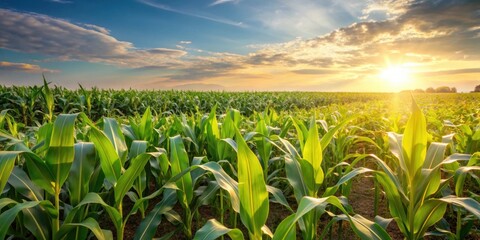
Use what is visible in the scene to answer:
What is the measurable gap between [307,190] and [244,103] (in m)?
15.7

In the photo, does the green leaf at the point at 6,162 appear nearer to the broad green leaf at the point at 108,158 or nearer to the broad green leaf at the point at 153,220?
the broad green leaf at the point at 108,158

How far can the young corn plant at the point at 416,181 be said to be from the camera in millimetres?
1831

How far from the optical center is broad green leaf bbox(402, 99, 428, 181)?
5.98ft

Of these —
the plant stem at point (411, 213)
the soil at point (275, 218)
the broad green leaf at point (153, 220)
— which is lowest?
the soil at point (275, 218)

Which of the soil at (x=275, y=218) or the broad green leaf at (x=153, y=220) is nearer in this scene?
the broad green leaf at (x=153, y=220)

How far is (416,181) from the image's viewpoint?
6.31 feet

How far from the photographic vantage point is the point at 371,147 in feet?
18.4

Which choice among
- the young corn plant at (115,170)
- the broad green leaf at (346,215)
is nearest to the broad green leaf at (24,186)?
the young corn plant at (115,170)

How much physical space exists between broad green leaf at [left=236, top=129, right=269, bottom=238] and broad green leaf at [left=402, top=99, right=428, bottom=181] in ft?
3.19

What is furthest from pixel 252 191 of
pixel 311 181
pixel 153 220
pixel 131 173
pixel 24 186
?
pixel 24 186

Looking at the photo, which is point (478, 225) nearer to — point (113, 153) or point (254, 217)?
point (254, 217)

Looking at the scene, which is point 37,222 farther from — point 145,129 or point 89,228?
point 145,129

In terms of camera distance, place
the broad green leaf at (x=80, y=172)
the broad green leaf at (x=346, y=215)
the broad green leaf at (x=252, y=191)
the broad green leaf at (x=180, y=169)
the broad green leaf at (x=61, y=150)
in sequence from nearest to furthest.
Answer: the broad green leaf at (x=346, y=215) → the broad green leaf at (x=252, y=191) → the broad green leaf at (x=61, y=150) → the broad green leaf at (x=80, y=172) → the broad green leaf at (x=180, y=169)

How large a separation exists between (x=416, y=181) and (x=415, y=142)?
251 millimetres
